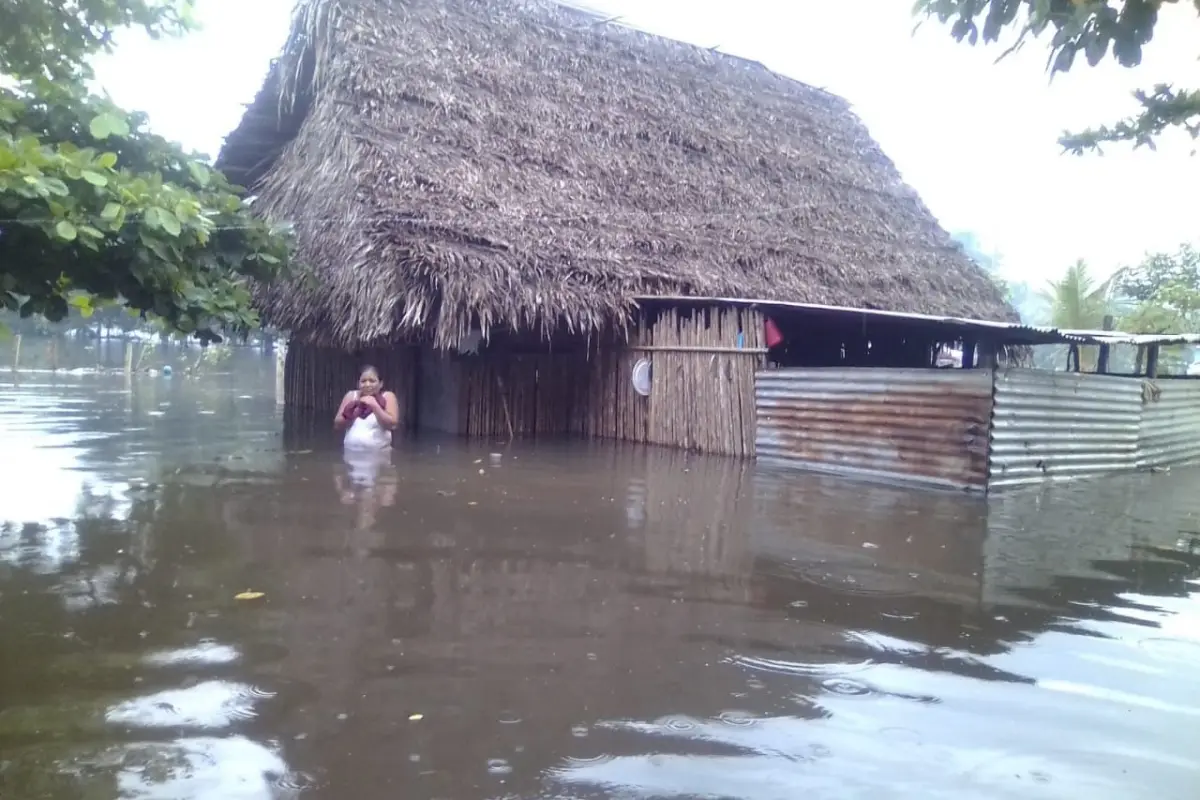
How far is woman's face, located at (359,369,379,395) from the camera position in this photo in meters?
7.63

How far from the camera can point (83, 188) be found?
361 cm

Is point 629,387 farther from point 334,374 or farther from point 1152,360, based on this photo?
point 1152,360

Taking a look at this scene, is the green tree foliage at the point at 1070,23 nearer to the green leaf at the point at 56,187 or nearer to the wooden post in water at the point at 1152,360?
the green leaf at the point at 56,187

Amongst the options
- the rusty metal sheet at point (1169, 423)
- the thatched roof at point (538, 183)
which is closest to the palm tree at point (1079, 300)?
the thatched roof at point (538, 183)

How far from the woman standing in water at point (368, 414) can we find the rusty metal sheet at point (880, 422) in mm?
3525

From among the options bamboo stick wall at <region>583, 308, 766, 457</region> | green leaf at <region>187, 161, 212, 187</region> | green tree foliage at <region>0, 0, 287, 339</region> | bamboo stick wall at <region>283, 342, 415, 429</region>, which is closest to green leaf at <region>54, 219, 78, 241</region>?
green tree foliage at <region>0, 0, 287, 339</region>

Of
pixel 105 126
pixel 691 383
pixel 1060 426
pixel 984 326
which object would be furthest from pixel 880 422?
pixel 105 126

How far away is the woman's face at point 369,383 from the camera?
25.0 feet

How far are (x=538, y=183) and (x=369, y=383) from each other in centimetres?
361

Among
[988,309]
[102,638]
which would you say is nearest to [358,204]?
[102,638]

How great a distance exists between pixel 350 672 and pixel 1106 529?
16.8ft

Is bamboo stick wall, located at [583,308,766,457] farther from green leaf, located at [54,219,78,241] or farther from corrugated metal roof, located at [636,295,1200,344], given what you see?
green leaf, located at [54,219,78,241]

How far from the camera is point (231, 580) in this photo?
4105 mm

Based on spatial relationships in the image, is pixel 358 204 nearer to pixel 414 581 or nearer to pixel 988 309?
pixel 414 581
